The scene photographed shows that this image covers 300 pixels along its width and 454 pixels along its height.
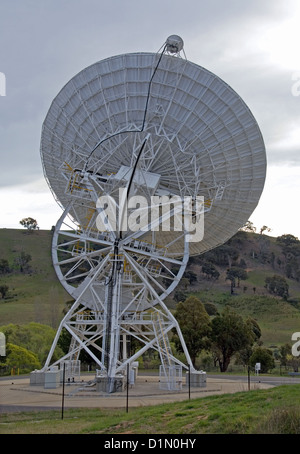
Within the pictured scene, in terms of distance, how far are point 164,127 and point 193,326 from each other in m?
27.1

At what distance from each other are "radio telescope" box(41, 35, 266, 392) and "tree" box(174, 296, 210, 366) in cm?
2002

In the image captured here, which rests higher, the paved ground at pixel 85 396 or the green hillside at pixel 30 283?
the green hillside at pixel 30 283

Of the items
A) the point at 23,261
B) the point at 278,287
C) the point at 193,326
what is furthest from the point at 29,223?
the point at 193,326

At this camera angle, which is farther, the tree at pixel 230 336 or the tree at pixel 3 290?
the tree at pixel 3 290

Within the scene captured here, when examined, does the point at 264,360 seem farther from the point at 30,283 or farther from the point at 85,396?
the point at 30,283

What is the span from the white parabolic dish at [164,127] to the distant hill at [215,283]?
163 feet

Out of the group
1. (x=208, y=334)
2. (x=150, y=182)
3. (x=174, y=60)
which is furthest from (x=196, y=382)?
(x=208, y=334)

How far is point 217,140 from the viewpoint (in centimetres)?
3152

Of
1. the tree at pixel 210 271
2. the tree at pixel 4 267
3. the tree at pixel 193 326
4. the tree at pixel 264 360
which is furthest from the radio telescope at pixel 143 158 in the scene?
the tree at pixel 4 267

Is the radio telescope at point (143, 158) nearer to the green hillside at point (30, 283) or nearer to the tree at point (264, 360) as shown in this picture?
the tree at point (264, 360)

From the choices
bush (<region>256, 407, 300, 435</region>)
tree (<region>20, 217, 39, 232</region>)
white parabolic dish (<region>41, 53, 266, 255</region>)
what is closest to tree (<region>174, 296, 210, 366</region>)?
white parabolic dish (<region>41, 53, 266, 255</region>)

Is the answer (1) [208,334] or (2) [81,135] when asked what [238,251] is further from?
(2) [81,135]

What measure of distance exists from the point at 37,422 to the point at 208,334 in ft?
121

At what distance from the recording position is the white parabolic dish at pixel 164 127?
101ft
